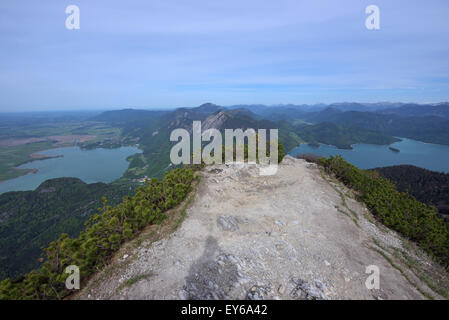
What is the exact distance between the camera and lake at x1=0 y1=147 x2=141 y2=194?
12500 cm

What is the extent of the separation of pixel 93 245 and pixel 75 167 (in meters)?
184

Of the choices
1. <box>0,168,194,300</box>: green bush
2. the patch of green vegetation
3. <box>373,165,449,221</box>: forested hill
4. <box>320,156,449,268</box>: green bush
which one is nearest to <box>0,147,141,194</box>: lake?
<box>0,168,194,300</box>: green bush

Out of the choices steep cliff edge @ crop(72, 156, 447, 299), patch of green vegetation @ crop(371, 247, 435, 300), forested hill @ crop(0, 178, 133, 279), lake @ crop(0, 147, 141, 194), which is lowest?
forested hill @ crop(0, 178, 133, 279)

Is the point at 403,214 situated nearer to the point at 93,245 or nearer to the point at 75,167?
the point at 93,245

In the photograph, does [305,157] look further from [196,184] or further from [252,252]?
[252,252]

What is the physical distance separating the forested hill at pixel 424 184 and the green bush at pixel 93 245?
69.5 m

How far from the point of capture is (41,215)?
82.1 metres

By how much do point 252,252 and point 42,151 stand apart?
262563mm

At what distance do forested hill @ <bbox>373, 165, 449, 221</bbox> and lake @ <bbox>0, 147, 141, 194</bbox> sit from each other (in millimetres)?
149673

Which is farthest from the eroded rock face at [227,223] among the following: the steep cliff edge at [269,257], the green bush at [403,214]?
the green bush at [403,214]

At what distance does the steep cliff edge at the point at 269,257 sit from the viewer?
254 inches

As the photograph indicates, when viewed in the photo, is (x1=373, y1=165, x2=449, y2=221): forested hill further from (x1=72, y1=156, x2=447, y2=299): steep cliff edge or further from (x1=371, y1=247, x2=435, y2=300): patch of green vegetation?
(x1=371, y1=247, x2=435, y2=300): patch of green vegetation

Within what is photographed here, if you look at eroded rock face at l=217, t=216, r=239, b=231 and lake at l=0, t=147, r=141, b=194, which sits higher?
eroded rock face at l=217, t=216, r=239, b=231

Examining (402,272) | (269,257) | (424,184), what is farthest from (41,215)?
(424,184)
